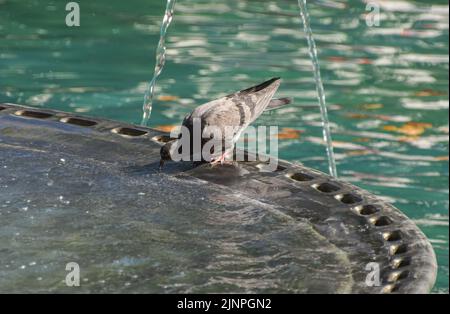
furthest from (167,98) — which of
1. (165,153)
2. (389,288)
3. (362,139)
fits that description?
(389,288)

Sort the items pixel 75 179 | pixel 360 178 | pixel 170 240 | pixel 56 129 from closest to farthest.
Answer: pixel 170 240, pixel 75 179, pixel 56 129, pixel 360 178

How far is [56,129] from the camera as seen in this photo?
407 cm

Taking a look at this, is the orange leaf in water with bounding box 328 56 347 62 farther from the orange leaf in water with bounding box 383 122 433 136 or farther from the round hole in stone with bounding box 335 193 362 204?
the round hole in stone with bounding box 335 193 362 204

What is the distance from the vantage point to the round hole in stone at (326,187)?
3500 mm

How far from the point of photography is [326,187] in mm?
3527

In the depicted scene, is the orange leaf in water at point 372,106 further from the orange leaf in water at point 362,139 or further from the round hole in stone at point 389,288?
the round hole in stone at point 389,288

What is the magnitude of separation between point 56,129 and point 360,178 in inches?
122

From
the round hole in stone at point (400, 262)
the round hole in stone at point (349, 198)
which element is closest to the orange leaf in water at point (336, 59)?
the round hole in stone at point (349, 198)

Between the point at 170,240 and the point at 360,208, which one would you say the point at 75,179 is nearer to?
the point at 170,240

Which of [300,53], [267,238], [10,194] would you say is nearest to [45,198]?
[10,194]

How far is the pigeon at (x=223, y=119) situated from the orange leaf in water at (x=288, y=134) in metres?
2.58

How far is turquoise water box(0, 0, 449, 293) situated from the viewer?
7.03 metres

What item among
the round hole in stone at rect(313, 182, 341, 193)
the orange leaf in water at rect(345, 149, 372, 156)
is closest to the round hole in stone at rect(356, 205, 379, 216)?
the round hole in stone at rect(313, 182, 341, 193)
